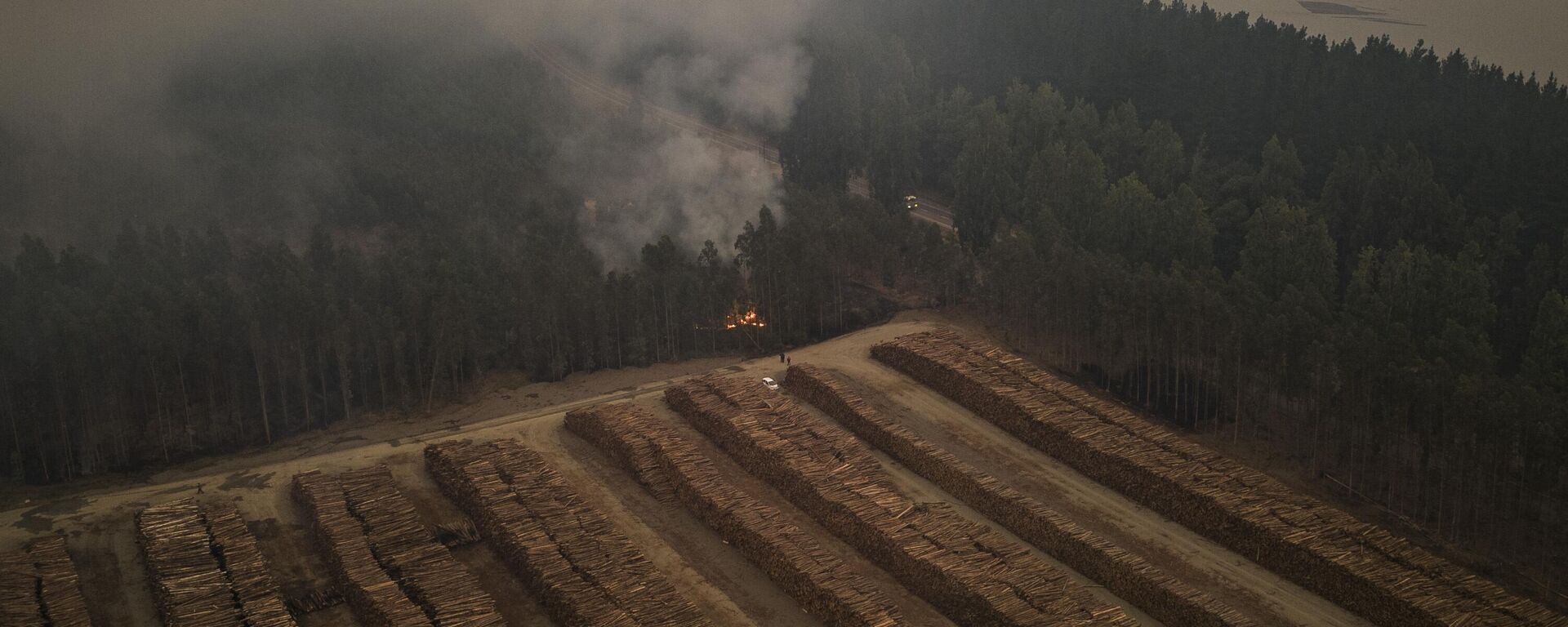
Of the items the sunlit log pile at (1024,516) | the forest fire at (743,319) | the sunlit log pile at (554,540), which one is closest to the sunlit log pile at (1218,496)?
the sunlit log pile at (1024,516)

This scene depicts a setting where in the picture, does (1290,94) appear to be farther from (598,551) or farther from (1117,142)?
(598,551)

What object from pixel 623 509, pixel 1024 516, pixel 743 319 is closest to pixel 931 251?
pixel 743 319

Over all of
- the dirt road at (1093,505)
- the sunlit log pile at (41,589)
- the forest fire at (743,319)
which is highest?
the forest fire at (743,319)

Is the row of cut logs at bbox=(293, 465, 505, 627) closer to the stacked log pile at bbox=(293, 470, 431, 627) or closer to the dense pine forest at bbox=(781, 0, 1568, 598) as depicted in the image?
the stacked log pile at bbox=(293, 470, 431, 627)

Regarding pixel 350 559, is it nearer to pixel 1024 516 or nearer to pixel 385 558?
pixel 385 558

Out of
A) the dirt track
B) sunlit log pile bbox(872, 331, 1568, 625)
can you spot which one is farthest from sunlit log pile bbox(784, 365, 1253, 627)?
sunlit log pile bbox(872, 331, 1568, 625)

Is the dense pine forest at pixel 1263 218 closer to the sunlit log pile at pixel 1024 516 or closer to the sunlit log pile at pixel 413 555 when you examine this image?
the sunlit log pile at pixel 1024 516
